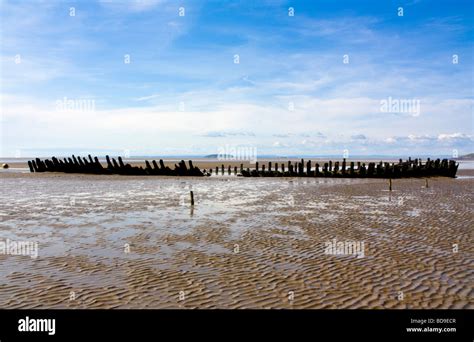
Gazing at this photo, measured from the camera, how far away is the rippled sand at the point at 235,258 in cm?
707

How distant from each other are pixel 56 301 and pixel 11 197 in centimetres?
1858

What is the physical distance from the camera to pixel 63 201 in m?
20.6

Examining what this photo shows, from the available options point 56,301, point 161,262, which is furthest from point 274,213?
point 56,301

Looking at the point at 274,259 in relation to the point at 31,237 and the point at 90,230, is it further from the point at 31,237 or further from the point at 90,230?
the point at 31,237

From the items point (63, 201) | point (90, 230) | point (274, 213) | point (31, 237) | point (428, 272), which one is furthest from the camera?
point (63, 201)

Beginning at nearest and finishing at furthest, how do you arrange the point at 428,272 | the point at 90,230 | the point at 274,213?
the point at 428,272
the point at 90,230
the point at 274,213

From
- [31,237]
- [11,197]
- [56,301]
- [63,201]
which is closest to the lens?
[56,301]

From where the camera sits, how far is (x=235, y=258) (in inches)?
385

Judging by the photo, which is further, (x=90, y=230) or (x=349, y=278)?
(x=90, y=230)

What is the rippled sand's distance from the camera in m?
7.07

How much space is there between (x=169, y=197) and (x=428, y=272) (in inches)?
644

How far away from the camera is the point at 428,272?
28.3 ft
